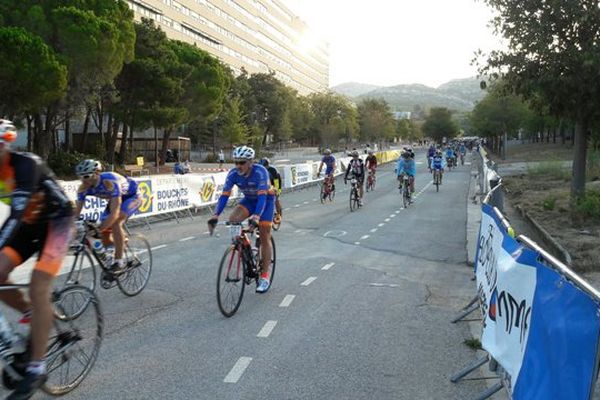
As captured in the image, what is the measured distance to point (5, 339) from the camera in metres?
4.06

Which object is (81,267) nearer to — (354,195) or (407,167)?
(354,195)

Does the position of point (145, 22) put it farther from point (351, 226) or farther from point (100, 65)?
point (351, 226)

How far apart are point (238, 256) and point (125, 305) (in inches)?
64.5

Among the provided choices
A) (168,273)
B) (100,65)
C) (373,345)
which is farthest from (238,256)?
(100,65)

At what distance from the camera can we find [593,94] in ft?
51.2

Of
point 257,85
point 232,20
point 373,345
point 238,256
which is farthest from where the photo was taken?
point 232,20

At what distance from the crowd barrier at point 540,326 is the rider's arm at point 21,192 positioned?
3.25 metres

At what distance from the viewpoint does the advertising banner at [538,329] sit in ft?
9.03

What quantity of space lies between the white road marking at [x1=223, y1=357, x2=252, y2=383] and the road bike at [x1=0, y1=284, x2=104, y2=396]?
1.16 metres

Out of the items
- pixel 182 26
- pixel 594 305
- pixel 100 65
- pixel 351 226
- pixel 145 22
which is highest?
pixel 182 26

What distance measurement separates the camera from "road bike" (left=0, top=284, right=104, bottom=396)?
4094 mm

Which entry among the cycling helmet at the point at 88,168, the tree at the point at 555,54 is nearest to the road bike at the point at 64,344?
the cycling helmet at the point at 88,168

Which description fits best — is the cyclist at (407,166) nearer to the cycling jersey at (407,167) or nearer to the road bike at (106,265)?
the cycling jersey at (407,167)

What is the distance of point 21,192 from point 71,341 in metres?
1.38
